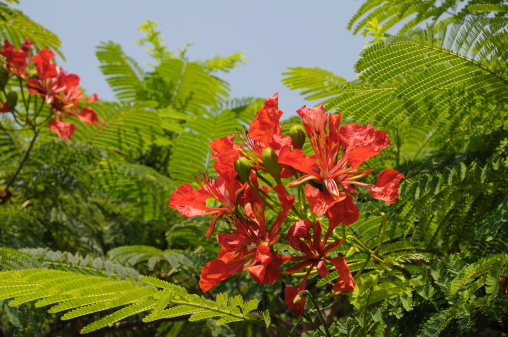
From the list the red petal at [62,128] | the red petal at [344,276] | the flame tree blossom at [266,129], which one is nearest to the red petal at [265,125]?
the flame tree blossom at [266,129]

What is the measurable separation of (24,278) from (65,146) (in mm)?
2029

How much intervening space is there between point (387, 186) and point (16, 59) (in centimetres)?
277

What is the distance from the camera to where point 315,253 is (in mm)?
1218

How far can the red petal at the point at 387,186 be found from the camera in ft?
3.98

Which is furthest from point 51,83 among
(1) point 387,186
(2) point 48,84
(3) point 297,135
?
(1) point 387,186

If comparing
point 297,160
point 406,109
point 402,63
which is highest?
point 402,63

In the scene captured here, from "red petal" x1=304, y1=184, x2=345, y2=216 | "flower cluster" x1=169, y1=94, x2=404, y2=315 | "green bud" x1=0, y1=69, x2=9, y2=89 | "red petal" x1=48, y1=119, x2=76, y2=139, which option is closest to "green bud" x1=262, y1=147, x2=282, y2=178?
"flower cluster" x1=169, y1=94, x2=404, y2=315

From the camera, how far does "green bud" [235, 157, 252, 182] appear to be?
1.20 m

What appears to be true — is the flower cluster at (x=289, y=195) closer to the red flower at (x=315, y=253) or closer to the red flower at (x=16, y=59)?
the red flower at (x=315, y=253)

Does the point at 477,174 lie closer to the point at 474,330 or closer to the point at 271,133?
the point at 474,330

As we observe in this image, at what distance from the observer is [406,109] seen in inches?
69.3

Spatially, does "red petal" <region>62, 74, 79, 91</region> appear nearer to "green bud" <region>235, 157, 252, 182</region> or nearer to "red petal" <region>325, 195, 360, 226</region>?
"green bud" <region>235, 157, 252, 182</region>

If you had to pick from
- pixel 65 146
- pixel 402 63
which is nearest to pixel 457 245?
pixel 402 63

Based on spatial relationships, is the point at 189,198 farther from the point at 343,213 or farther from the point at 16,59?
the point at 16,59
